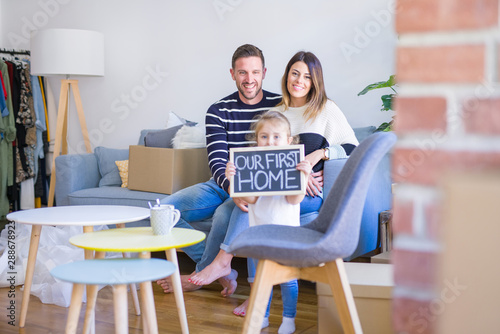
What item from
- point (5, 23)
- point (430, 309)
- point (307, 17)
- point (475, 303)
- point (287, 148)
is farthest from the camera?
point (5, 23)

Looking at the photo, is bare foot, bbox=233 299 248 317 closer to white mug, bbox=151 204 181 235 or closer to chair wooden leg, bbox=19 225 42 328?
white mug, bbox=151 204 181 235

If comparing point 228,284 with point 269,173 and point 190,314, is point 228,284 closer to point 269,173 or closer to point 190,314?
point 190,314

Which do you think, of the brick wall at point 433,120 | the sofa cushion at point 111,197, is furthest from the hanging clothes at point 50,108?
the brick wall at point 433,120

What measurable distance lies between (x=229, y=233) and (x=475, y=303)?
1.85 m

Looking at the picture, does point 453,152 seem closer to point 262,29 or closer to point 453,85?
point 453,85

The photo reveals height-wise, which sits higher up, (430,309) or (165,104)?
(165,104)

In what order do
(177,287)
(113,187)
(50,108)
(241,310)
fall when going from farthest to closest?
(50,108), (113,187), (241,310), (177,287)

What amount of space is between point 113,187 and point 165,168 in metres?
0.56

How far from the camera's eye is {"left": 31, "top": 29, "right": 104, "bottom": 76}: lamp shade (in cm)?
400

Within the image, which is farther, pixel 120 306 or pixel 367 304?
pixel 367 304

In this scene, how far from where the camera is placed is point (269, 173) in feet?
5.98

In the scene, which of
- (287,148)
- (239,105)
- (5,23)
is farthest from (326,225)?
(5,23)

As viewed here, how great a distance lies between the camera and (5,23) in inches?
208

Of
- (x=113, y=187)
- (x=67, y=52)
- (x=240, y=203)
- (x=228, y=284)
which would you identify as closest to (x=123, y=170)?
(x=113, y=187)
